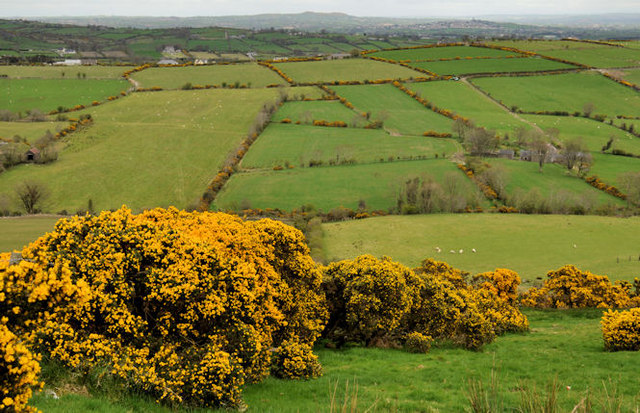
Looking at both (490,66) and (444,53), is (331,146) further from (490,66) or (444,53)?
(444,53)

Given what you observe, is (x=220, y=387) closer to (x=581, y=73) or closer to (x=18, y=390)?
(x=18, y=390)

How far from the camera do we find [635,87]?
149 m

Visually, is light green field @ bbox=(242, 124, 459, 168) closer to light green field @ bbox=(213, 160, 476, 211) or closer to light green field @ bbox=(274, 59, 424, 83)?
light green field @ bbox=(213, 160, 476, 211)

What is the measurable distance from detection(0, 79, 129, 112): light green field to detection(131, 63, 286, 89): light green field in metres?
11.6

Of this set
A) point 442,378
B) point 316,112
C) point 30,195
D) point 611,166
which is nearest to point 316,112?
point 316,112

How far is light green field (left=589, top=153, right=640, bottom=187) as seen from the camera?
291 ft

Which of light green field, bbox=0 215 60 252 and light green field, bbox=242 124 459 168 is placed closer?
light green field, bbox=0 215 60 252

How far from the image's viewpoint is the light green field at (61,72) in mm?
152000

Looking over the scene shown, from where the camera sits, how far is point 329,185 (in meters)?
86.5

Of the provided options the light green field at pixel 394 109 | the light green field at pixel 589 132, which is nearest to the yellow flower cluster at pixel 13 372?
the light green field at pixel 394 109

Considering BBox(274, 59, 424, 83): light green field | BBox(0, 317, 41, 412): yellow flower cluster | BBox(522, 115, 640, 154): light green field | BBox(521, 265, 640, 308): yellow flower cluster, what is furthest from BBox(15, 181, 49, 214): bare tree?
BBox(522, 115, 640, 154): light green field

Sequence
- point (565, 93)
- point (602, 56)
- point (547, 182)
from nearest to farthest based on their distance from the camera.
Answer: point (547, 182) → point (565, 93) → point (602, 56)

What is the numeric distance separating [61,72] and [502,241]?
6308 inches

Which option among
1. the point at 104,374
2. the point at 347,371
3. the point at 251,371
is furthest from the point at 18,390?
the point at 347,371
